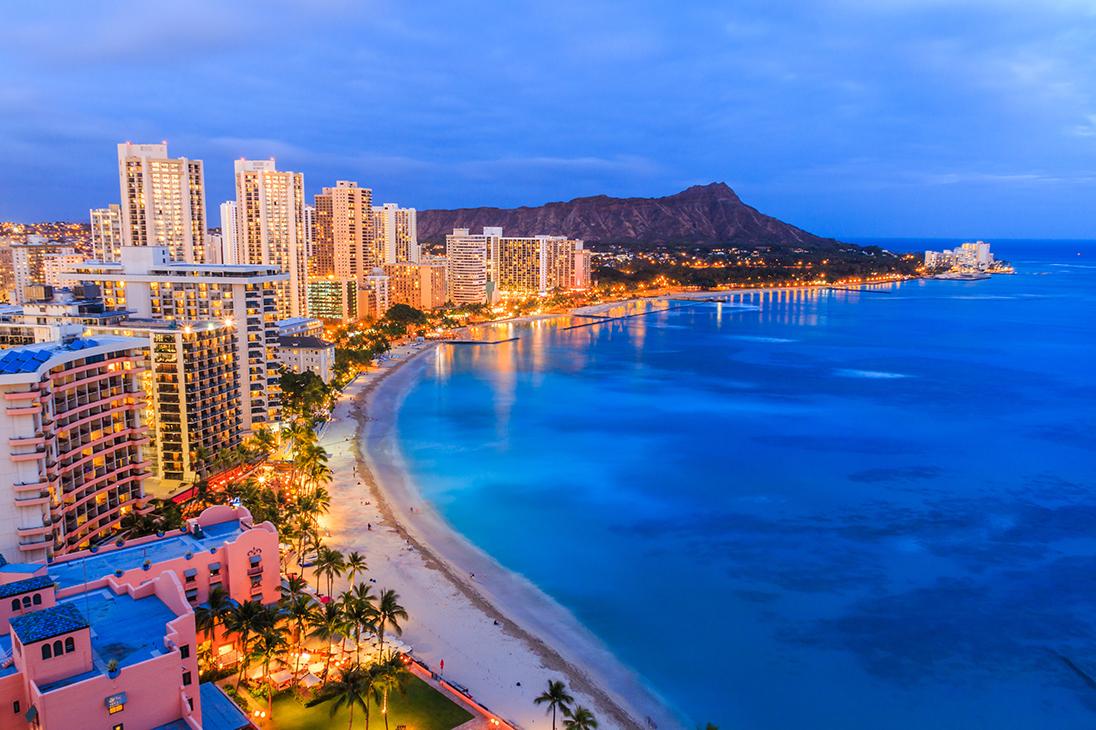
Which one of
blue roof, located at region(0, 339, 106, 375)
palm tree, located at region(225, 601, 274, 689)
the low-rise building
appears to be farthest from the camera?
the low-rise building

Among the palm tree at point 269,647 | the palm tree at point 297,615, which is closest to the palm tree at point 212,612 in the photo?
the palm tree at point 269,647

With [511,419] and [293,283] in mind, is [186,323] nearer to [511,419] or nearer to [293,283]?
[511,419]

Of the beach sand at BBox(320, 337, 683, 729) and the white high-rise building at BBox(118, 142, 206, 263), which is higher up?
the white high-rise building at BBox(118, 142, 206, 263)

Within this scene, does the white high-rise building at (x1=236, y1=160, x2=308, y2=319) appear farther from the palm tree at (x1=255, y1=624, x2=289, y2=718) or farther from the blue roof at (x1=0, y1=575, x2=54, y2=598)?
the blue roof at (x1=0, y1=575, x2=54, y2=598)

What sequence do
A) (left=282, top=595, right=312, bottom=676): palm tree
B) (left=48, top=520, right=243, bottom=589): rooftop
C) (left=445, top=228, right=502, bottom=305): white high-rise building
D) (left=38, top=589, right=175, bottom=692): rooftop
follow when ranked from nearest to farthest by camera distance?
(left=38, top=589, right=175, bottom=692): rooftop → (left=48, top=520, right=243, bottom=589): rooftop → (left=282, top=595, right=312, bottom=676): palm tree → (left=445, top=228, right=502, bottom=305): white high-rise building

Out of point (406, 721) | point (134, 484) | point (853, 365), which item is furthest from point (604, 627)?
point (853, 365)

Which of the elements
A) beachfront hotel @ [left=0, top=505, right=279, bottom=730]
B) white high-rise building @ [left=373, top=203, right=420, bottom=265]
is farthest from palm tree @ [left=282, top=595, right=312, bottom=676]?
white high-rise building @ [left=373, top=203, right=420, bottom=265]

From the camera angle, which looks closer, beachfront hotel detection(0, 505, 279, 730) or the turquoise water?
beachfront hotel detection(0, 505, 279, 730)
